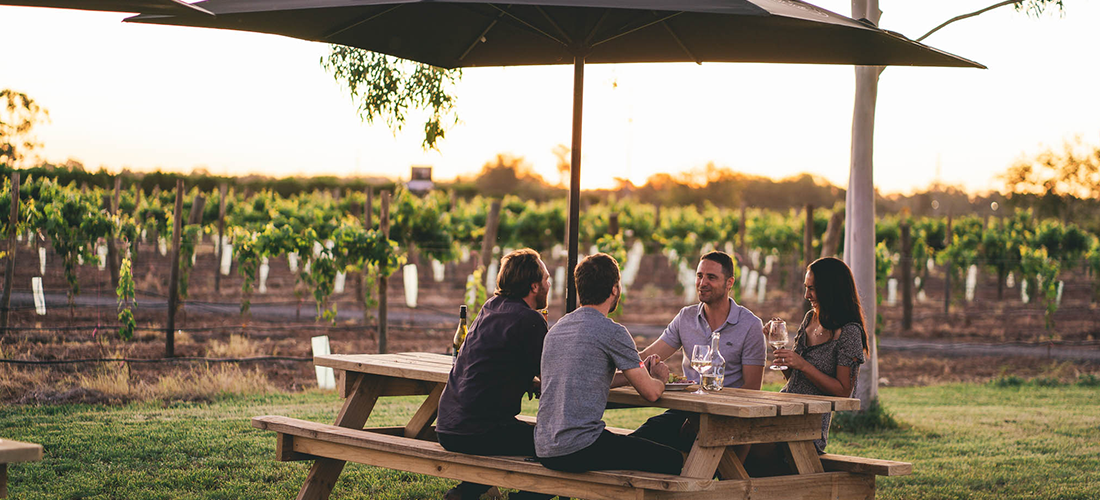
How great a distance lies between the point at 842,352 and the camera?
384cm

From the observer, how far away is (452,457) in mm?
3678

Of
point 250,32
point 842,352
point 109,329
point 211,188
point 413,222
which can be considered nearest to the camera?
point 842,352

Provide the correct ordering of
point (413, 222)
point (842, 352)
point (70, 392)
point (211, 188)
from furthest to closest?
point (211, 188) → point (413, 222) → point (70, 392) → point (842, 352)

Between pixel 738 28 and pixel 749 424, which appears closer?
pixel 749 424

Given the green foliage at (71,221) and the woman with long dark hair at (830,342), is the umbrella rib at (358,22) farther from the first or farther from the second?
the green foliage at (71,221)

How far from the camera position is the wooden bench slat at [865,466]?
12.2ft

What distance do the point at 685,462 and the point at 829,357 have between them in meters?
0.73

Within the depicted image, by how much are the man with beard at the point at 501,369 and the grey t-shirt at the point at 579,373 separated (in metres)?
0.23

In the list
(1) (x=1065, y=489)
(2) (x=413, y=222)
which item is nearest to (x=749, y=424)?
(1) (x=1065, y=489)

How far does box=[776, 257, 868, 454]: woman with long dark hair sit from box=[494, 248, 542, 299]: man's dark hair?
0.94 metres

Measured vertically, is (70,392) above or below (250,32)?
below

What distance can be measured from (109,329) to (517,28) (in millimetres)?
7433

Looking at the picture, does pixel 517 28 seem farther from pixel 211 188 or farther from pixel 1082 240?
pixel 211 188

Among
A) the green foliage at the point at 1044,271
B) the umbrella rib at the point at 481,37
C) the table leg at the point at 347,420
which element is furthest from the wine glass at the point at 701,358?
the green foliage at the point at 1044,271
